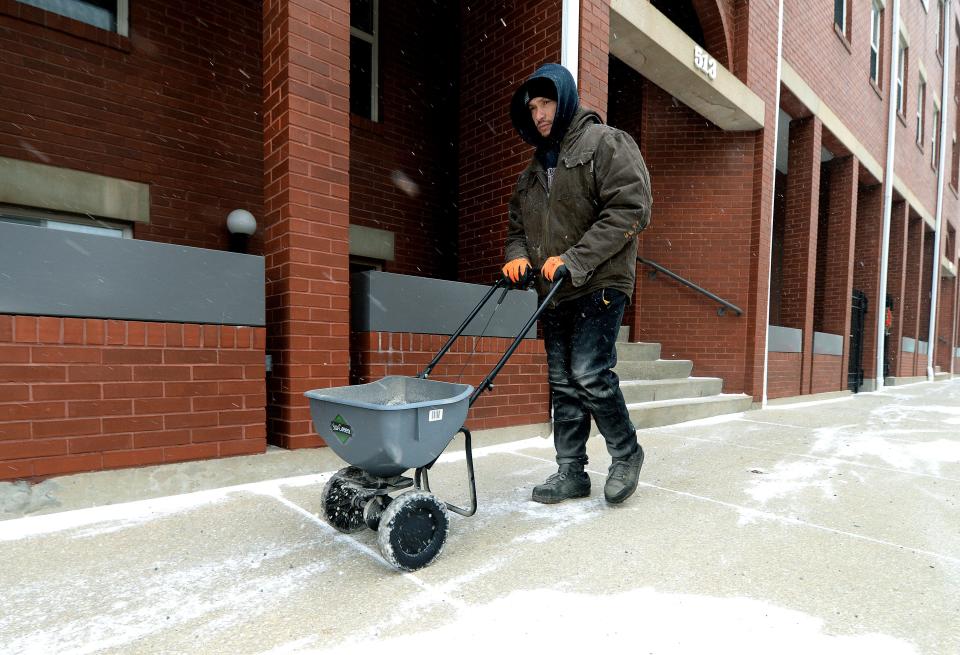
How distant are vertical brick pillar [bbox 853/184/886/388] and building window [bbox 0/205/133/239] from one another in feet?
43.7

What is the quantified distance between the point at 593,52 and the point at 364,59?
102 inches

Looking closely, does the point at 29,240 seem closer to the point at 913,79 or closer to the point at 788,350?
the point at 788,350

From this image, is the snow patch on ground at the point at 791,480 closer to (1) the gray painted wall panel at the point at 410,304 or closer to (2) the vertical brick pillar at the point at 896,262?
(1) the gray painted wall panel at the point at 410,304

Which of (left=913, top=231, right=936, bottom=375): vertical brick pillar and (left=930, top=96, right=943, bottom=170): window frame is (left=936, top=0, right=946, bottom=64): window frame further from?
(left=913, top=231, right=936, bottom=375): vertical brick pillar

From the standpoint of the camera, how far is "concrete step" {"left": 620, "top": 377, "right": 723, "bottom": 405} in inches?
231

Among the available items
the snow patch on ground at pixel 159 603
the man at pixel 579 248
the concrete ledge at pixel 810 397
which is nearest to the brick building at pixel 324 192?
the concrete ledge at pixel 810 397

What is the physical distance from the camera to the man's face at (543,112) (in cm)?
273

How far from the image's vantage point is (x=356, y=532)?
2484mm

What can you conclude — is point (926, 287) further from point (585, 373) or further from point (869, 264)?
point (585, 373)

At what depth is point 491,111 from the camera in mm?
5352

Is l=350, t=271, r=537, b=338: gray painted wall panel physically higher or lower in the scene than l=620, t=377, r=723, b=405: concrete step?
higher

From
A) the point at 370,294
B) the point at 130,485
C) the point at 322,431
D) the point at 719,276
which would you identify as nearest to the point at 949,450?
the point at 719,276

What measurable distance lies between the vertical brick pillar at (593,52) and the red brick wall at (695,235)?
9.07 ft

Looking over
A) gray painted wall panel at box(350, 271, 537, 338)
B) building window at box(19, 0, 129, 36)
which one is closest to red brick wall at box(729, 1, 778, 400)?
gray painted wall panel at box(350, 271, 537, 338)
